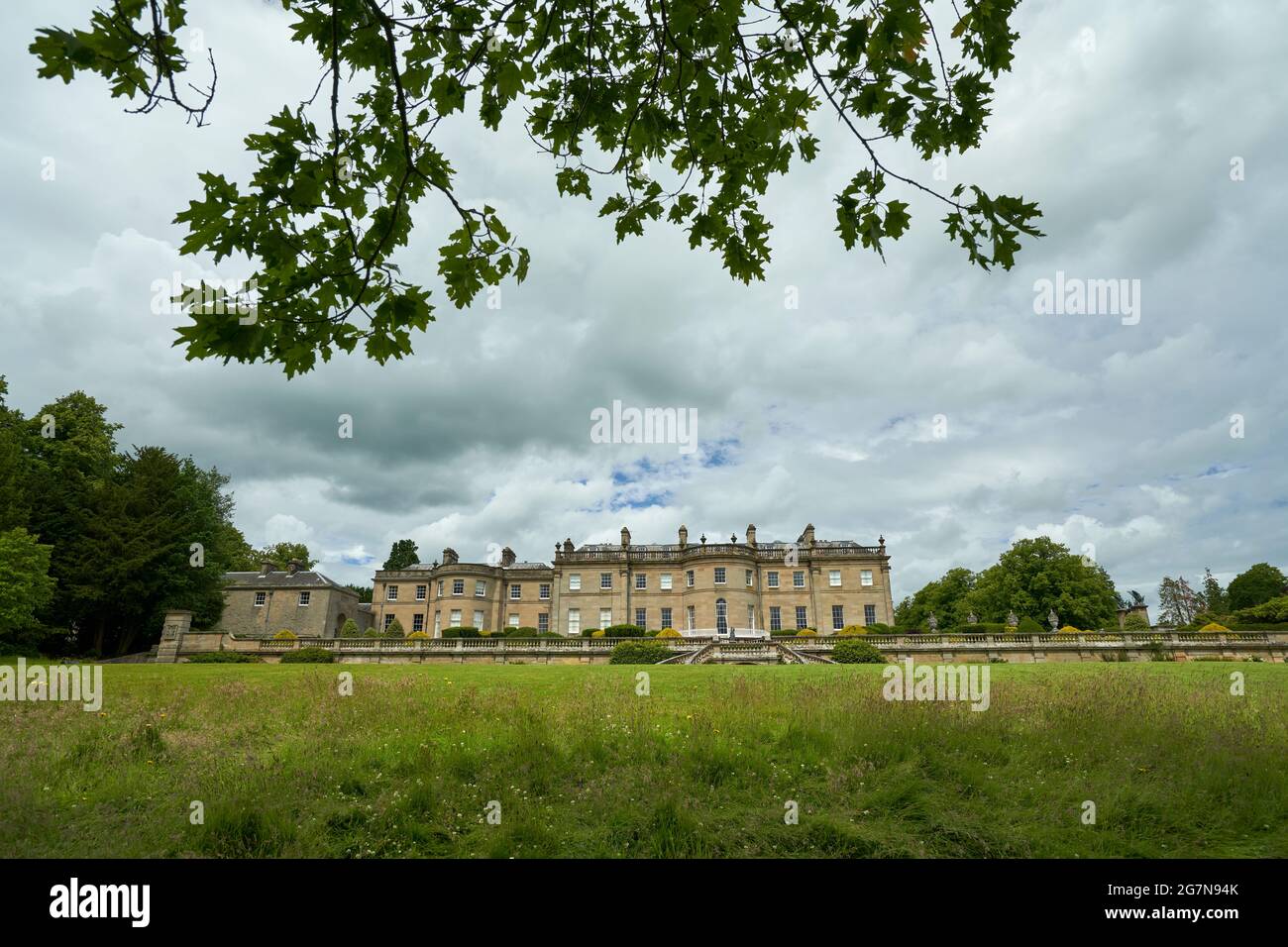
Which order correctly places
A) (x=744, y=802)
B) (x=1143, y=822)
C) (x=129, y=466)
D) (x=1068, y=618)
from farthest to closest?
(x=1068, y=618) → (x=129, y=466) → (x=744, y=802) → (x=1143, y=822)

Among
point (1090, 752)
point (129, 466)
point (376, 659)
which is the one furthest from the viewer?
point (129, 466)

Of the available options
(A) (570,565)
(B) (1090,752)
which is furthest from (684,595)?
(B) (1090,752)

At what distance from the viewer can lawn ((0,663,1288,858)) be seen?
501 cm

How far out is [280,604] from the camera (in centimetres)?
4741

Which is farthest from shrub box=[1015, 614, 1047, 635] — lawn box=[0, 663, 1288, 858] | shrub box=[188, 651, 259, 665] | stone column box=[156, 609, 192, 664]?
stone column box=[156, 609, 192, 664]

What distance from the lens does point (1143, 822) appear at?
212 inches

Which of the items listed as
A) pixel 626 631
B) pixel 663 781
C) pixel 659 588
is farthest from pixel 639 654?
pixel 663 781

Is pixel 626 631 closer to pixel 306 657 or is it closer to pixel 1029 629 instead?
pixel 306 657

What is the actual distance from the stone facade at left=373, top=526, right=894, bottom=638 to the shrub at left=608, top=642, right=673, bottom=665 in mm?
18257

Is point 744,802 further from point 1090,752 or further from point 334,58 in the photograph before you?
point 334,58

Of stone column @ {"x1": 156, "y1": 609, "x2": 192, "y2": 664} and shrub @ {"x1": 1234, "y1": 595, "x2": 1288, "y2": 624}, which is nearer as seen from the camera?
stone column @ {"x1": 156, "y1": 609, "x2": 192, "y2": 664}

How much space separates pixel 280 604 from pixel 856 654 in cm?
4250

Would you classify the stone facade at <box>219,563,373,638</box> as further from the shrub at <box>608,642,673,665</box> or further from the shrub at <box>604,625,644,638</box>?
the shrub at <box>608,642,673,665</box>
